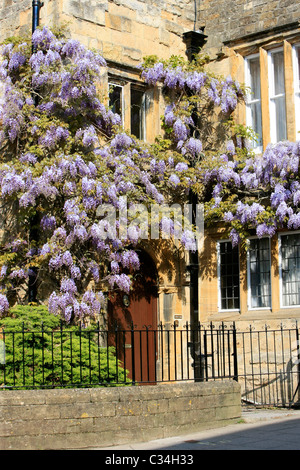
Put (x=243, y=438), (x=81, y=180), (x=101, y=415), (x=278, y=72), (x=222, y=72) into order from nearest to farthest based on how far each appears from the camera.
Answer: (x=101, y=415) → (x=243, y=438) → (x=81, y=180) → (x=278, y=72) → (x=222, y=72)

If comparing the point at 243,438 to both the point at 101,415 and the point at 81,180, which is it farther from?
the point at 81,180

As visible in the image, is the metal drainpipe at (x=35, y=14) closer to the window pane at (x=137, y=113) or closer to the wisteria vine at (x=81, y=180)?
the wisteria vine at (x=81, y=180)

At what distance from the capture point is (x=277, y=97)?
14.5 metres

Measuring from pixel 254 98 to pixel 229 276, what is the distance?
3531 millimetres

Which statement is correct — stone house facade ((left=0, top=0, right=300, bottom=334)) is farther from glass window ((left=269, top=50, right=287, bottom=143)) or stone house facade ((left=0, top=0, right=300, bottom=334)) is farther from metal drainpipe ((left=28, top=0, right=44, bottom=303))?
metal drainpipe ((left=28, top=0, right=44, bottom=303))

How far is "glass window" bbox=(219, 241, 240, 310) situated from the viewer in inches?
570

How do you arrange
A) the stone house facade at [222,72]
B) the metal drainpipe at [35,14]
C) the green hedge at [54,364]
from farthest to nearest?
the stone house facade at [222,72] < the metal drainpipe at [35,14] < the green hedge at [54,364]

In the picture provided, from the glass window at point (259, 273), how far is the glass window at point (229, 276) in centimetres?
30

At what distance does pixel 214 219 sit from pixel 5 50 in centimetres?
493

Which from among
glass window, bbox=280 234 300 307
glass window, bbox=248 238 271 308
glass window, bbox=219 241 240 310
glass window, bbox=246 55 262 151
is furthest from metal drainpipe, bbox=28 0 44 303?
glass window, bbox=280 234 300 307

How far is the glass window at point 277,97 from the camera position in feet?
47.2

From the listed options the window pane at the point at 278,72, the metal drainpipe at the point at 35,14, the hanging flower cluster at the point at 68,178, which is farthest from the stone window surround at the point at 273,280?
the metal drainpipe at the point at 35,14

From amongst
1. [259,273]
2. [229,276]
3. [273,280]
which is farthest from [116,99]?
[273,280]
